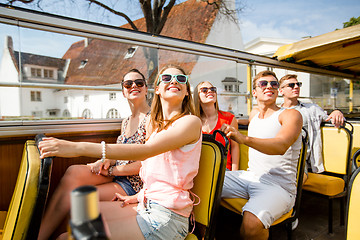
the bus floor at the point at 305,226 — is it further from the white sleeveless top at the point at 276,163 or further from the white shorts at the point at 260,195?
the white sleeveless top at the point at 276,163

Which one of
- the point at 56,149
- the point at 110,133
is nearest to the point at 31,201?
the point at 56,149

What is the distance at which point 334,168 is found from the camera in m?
3.05

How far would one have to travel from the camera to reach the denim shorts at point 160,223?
4.33ft

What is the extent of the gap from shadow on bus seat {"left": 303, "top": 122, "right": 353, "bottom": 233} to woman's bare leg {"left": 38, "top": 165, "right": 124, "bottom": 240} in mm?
2261

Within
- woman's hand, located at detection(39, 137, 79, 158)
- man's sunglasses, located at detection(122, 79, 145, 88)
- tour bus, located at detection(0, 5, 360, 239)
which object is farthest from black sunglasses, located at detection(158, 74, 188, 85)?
woman's hand, located at detection(39, 137, 79, 158)

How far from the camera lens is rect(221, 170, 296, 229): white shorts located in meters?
1.79

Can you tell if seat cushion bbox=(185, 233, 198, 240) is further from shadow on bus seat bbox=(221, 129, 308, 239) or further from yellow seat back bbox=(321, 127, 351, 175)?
yellow seat back bbox=(321, 127, 351, 175)

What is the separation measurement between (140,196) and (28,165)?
2.22ft

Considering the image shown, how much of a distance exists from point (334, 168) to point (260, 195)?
5.71ft

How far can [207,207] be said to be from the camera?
156 cm

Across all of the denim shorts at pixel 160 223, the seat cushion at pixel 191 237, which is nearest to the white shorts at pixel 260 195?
the seat cushion at pixel 191 237

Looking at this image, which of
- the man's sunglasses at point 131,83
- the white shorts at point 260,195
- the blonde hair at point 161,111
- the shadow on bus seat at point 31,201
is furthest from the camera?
the man's sunglasses at point 131,83

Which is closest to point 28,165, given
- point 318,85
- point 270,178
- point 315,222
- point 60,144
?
point 60,144

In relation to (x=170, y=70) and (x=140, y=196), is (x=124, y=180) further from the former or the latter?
(x=170, y=70)
